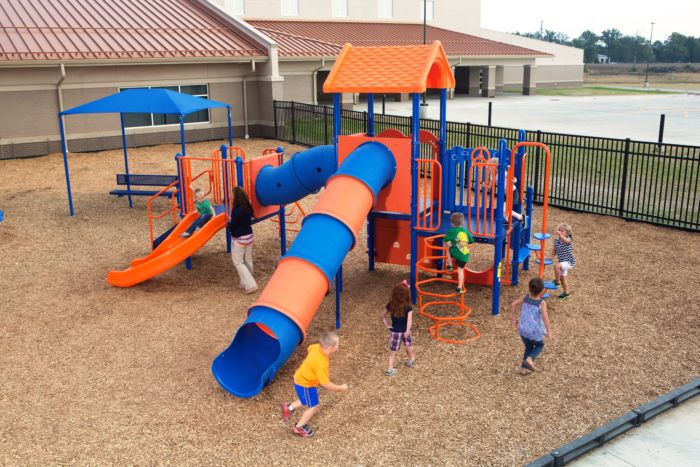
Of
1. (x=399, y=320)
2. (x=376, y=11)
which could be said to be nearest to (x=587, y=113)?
(x=376, y=11)

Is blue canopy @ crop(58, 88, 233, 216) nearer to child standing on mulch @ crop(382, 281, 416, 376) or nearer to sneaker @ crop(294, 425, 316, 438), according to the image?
child standing on mulch @ crop(382, 281, 416, 376)

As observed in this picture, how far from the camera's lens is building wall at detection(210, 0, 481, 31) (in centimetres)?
3762

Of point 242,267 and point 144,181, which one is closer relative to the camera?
point 242,267

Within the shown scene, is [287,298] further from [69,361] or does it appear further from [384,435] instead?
[69,361]

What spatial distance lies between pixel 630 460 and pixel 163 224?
1079cm

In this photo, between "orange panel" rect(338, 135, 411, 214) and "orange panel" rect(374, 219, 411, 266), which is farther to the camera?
"orange panel" rect(374, 219, 411, 266)

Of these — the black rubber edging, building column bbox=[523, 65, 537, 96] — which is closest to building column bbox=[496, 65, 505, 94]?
building column bbox=[523, 65, 537, 96]

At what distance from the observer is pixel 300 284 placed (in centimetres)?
751

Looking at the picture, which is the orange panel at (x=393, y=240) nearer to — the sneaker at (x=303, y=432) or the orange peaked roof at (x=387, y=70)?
the orange peaked roof at (x=387, y=70)

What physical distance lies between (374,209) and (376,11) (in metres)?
35.6

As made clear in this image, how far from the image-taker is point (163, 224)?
45.8 ft

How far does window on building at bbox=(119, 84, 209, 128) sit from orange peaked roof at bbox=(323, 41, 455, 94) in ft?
50.8

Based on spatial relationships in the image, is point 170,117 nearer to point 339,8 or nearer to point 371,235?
point 371,235

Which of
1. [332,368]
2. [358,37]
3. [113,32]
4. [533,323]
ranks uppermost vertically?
[358,37]
